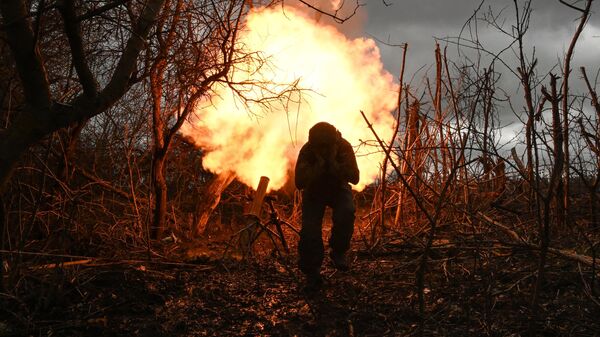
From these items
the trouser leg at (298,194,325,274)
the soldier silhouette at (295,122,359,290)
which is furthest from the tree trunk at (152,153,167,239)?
the trouser leg at (298,194,325,274)

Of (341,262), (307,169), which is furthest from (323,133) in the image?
(341,262)

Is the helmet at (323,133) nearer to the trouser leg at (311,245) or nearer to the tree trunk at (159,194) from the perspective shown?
the trouser leg at (311,245)

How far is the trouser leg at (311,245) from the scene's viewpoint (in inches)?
197

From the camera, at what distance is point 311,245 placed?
504 cm

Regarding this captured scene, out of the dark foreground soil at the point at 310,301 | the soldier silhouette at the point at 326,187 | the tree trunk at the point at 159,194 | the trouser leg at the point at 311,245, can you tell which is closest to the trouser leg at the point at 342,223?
the soldier silhouette at the point at 326,187

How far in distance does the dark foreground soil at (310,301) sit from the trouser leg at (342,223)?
0.42m

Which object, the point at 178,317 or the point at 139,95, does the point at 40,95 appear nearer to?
the point at 178,317

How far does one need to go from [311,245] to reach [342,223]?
446 mm

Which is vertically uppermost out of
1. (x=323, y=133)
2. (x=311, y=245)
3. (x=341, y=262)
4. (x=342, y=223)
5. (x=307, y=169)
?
(x=323, y=133)

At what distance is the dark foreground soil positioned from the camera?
3.88 meters

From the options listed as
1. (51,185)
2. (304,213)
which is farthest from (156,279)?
(51,185)

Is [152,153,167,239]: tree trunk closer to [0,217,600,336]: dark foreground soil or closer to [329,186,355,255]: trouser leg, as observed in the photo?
[0,217,600,336]: dark foreground soil

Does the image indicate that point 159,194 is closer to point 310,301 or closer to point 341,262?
point 341,262

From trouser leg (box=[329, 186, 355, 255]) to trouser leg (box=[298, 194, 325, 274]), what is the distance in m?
0.20
